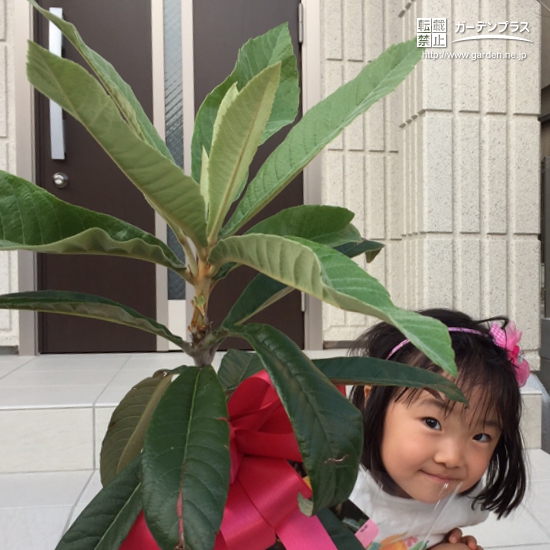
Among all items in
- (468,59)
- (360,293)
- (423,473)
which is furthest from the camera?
(468,59)

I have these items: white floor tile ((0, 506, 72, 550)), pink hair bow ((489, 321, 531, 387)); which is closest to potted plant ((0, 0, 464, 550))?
pink hair bow ((489, 321, 531, 387))

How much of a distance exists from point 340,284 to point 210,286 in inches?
6.6

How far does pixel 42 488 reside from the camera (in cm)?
148

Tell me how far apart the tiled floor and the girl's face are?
2.39 ft

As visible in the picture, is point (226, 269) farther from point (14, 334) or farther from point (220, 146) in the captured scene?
point (14, 334)

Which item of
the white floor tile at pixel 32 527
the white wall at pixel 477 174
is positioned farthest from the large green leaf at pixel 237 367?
the white wall at pixel 477 174

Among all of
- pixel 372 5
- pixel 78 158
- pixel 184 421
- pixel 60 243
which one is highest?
pixel 372 5

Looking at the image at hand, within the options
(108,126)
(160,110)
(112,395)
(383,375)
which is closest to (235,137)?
(108,126)

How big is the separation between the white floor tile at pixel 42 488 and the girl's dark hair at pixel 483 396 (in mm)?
958

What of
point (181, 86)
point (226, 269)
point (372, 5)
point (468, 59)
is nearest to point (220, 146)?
point (226, 269)

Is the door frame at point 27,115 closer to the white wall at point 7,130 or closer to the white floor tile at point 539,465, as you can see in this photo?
the white wall at point 7,130

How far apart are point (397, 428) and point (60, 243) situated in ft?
2.03

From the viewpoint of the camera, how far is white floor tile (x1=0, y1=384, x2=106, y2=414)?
160 centimetres

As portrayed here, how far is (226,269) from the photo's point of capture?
0.38 m
